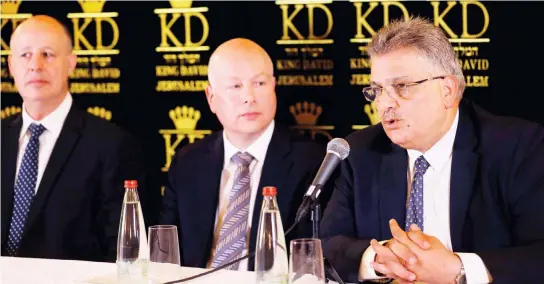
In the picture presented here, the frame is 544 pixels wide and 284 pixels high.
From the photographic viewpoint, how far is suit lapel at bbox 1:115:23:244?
13.6 feet

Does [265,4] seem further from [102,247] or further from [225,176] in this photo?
[102,247]

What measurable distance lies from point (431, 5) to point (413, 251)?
1473 millimetres

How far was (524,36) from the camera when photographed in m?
3.63

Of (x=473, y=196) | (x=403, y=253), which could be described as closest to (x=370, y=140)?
(x=473, y=196)

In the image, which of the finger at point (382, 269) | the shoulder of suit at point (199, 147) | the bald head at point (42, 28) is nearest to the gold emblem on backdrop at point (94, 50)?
the bald head at point (42, 28)

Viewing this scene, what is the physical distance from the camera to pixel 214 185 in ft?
12.4

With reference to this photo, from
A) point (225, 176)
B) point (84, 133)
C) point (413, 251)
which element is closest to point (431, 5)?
point (225, 176)

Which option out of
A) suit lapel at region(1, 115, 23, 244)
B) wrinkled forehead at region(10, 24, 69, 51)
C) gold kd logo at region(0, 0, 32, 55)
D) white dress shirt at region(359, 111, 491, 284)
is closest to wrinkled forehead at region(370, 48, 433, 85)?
white dress shirt at region(359, 111, 491, 284)

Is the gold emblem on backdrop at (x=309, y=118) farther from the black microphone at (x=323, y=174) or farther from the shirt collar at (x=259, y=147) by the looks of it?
the black microphone at (x=323, y=174)

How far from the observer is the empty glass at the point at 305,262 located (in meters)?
2.34

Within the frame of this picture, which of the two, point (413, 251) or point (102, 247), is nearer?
point (413, 251)

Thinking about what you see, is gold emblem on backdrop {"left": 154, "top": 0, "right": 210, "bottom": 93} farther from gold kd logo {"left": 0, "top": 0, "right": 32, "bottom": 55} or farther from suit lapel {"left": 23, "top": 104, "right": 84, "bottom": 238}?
gold kd logo {"left": 0, "top": 0, "right": 32, "bottom": 55}

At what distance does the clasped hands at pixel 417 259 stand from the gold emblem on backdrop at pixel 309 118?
51.9 inches

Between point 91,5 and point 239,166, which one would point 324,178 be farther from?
point 91,5
